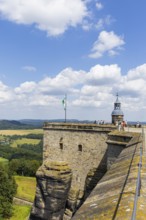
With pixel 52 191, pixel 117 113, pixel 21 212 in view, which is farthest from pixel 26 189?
pixel 52 191

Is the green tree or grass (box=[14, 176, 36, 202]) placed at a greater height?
the green tree

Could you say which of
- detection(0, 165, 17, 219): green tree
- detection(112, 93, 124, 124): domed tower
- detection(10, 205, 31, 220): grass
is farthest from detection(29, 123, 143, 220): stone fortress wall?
detection(10, 205, 31, 220): grass

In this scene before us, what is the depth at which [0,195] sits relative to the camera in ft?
177

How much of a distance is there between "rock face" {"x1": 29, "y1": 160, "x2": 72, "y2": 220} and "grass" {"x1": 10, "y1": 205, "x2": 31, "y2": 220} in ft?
76.4

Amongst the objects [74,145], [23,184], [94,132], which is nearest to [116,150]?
[94,132]

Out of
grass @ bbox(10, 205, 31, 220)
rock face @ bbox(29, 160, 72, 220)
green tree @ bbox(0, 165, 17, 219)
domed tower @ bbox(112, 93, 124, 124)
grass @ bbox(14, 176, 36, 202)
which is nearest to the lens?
rock face @ bbox(29, 160, 72, 220)

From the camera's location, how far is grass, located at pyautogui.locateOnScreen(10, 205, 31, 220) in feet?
167

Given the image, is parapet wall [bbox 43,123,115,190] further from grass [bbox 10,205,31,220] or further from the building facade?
grass [bbox 10,205,31,220]

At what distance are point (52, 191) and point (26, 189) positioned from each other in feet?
136

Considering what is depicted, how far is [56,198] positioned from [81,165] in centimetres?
418

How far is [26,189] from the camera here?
67.8m

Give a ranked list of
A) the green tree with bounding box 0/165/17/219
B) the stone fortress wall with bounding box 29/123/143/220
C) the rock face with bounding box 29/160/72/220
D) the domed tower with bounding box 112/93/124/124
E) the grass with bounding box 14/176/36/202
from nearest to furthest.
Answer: the stone fortress wall with bounding box 29/123/143/220, the rock face with bounding box 29/160/72/220, the domed tower with bounding box 112/93/124/124, the green tree with bounding box 0/165/17/219, the grass with bounding box 14/176/36/202

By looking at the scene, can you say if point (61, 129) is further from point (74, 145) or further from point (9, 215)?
point (9, 215)

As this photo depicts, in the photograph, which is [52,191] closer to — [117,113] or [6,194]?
[117,113]
